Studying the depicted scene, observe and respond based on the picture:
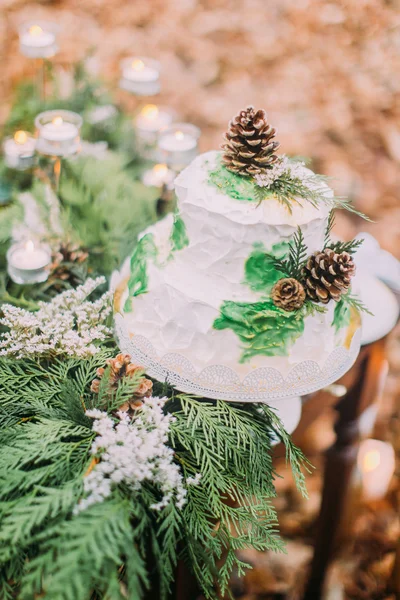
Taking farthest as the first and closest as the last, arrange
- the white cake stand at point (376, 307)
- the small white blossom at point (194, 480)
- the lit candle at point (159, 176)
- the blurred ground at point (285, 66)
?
the blurred ground at point (285, 66), the lit candle at point (159, 176), the white cake stand at point (376, 307), the small white blossom at point (194, 480)

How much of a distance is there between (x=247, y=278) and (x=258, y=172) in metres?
0.15

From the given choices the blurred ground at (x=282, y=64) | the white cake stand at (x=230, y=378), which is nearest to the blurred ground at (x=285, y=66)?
the blurred ground at (x=282, y=64)

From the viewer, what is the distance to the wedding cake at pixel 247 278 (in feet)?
2.72

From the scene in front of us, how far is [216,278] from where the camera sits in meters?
0.86

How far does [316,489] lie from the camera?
181 cm

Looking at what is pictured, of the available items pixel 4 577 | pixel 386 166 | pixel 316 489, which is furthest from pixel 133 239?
pixel 386 166

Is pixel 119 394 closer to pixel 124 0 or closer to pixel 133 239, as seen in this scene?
pixel 133 239

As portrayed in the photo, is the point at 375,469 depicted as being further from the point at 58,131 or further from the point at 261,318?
the point at 58,131

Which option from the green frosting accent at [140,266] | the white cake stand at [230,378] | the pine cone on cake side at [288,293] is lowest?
the white cake stand at [230,378]

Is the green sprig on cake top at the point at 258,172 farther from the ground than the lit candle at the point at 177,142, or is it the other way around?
the green sprig on cake top at the point at 258,172

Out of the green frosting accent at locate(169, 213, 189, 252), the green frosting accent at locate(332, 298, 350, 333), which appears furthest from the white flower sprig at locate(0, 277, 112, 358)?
the green frosting accent at locate(332, 298, 350, 333)

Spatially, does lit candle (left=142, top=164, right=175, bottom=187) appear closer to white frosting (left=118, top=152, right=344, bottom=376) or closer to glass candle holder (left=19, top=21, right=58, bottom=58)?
glass candle holder (left=19, top=21, right=58, bottom=58)

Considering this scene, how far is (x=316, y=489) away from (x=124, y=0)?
1842 millimetres

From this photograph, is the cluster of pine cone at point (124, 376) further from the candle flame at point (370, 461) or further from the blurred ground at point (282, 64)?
the blurred ground at point (282, 64)
